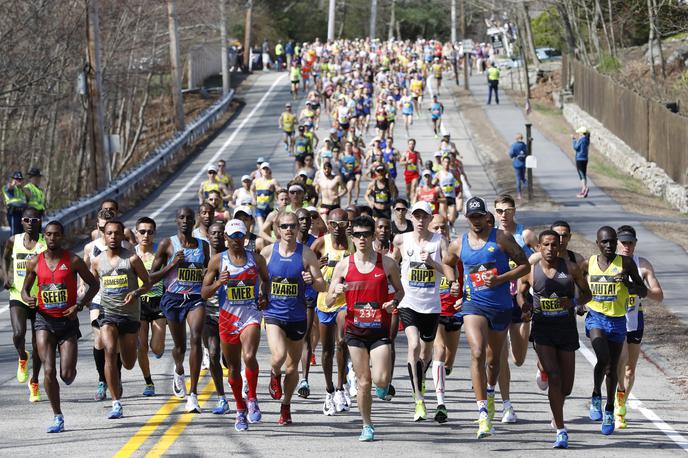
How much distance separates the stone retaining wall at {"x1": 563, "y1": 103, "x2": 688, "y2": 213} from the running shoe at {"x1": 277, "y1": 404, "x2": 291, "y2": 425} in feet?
77.1

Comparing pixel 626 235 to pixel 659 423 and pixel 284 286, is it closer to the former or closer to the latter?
pixel 659 423

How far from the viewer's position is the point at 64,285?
38.8 feet

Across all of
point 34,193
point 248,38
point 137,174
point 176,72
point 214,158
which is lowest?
point 214,158

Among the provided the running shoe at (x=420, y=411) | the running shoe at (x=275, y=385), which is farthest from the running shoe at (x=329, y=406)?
the running shoe at (x=420, y=411)

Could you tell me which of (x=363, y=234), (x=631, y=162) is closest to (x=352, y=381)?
(x=363, y=234)

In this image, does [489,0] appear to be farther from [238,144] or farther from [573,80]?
[238,144]

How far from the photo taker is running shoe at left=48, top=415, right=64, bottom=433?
11305 mm

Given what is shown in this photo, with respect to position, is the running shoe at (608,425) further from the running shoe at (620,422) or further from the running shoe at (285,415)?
the running shoe at (285,415)

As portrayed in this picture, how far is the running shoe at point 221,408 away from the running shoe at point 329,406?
0.89 m

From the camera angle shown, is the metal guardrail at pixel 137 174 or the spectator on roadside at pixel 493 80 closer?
the metal guardrail at pixel 137 174

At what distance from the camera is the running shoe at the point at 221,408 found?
12.1 metres

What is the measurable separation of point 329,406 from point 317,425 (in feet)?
1.94

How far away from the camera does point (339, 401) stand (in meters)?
12.4

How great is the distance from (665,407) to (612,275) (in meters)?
1.97
